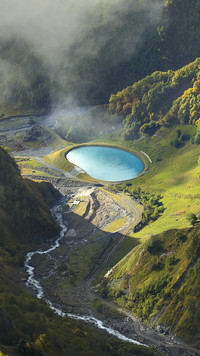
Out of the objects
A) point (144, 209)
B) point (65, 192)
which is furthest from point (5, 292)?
point (65, 192)

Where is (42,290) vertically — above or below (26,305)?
below

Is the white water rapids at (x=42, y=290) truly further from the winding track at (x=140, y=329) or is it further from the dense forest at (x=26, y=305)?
the winding track at (x=140, y=329)

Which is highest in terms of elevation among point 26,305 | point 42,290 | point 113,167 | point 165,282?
point 26,305

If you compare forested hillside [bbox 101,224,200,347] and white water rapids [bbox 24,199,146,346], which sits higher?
forested hillside [bbox 101,224,200,347]

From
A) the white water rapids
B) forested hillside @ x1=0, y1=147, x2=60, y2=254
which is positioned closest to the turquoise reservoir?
the white water rapids

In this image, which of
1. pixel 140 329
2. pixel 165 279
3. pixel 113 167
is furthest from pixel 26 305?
pixel 113 167

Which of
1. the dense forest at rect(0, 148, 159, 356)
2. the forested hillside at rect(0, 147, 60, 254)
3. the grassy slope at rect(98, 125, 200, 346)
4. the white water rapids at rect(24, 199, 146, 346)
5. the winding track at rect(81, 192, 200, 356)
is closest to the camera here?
the dense forest at rect(0, 148, 159, 356)

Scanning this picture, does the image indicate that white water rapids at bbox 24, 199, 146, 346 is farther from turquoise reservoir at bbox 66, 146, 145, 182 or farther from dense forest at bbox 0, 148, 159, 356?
turquoise reservoir at bbox 66, 146, 145, 182

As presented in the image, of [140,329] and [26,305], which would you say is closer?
[26,305]

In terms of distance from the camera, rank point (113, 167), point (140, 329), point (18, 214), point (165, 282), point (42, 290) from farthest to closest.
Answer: point (113, 167)
point (18, 214)
point (42, 290)
point (165, 282)
point (140, 329)

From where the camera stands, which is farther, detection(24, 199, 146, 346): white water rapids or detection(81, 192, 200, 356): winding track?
detection(24, 199, 146, 346): white water rapids

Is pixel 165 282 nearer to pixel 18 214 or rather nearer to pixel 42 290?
pixel 42 290
